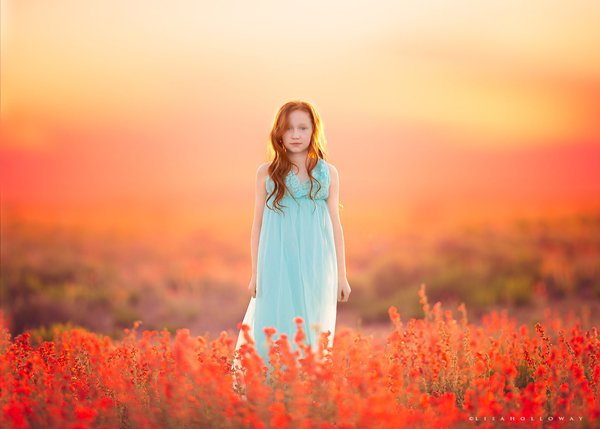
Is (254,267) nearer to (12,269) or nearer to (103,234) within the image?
(12,269)

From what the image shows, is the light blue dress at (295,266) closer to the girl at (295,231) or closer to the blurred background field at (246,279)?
the girl at (295,231)

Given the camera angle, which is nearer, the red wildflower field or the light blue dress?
the red wildflower field

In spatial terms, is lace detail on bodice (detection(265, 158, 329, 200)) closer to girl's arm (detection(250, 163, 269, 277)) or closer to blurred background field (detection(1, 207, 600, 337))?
girl's arm (detection(250, 163, 269, 277))

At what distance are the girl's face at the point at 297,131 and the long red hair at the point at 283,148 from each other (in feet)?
0.10

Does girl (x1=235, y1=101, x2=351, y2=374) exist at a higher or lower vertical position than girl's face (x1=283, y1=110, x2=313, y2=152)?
lower

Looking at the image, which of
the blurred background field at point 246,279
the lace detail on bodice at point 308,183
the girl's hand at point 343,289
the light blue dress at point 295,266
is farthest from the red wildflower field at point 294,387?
the blurred background field at point 246,279

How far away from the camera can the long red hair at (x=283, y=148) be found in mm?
4500

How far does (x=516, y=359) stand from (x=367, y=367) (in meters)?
1.57

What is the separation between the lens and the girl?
4.50m

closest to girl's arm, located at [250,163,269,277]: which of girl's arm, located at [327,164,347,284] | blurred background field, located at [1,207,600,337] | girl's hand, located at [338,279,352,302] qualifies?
girl's arm, located at [327,164,347,284]

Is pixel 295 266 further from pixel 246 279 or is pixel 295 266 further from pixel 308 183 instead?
pixel 246 279

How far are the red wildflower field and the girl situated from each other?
211mm

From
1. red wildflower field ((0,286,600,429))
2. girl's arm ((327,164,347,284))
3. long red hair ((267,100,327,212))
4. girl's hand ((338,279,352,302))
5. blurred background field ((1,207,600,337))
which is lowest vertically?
blurred background field ((1,207,600,337))

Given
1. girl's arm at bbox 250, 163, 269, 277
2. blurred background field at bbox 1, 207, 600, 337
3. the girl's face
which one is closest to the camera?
the girl's face
